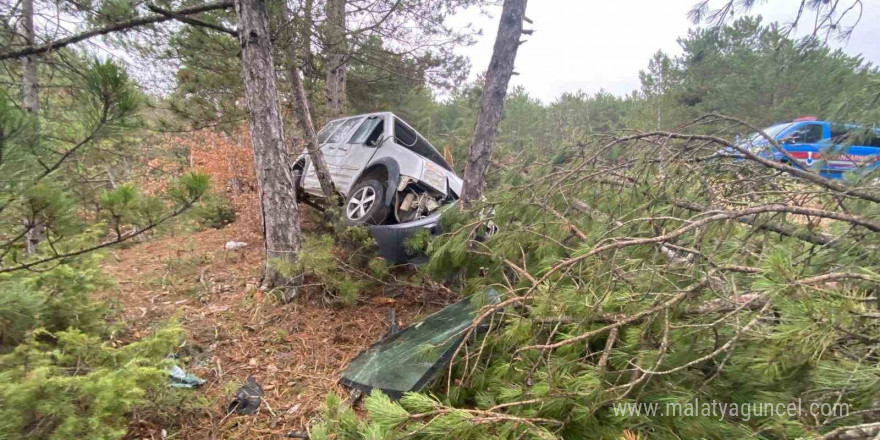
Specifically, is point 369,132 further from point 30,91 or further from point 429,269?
point 30,91

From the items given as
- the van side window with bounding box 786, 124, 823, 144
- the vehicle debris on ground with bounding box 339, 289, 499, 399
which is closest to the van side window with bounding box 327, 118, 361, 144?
the vehicle debris on ground with bounding box 339, 289, 499, 399

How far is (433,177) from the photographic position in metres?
5.38

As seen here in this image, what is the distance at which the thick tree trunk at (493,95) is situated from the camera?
12.7 ft

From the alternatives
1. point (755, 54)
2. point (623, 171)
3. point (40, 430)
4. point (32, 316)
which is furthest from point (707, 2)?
point (755, 54)

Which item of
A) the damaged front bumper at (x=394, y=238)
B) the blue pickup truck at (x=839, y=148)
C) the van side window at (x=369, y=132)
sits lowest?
the damaged front bumper at (x=394, y=238)

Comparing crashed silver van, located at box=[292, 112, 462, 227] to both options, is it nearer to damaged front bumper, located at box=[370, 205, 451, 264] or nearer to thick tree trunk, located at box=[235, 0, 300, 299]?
damaged front bumper, located at box=[370, 205, 451, 264]

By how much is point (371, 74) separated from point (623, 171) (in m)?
9.72

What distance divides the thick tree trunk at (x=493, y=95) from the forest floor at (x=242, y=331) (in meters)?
1.46

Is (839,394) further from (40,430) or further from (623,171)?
(40,430)

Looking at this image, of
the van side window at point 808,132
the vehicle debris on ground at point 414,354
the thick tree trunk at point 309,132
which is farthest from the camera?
the thick tree trunk at point 309,132

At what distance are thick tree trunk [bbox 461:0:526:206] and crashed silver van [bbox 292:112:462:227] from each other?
3.16 feet

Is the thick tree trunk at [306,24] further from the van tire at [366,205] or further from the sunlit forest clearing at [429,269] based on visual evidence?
the van tire at [366,205]

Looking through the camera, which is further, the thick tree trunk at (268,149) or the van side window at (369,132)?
the van side window at (369,132)

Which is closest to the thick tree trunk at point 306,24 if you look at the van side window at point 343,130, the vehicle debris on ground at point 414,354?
the van side window at point 343,130
